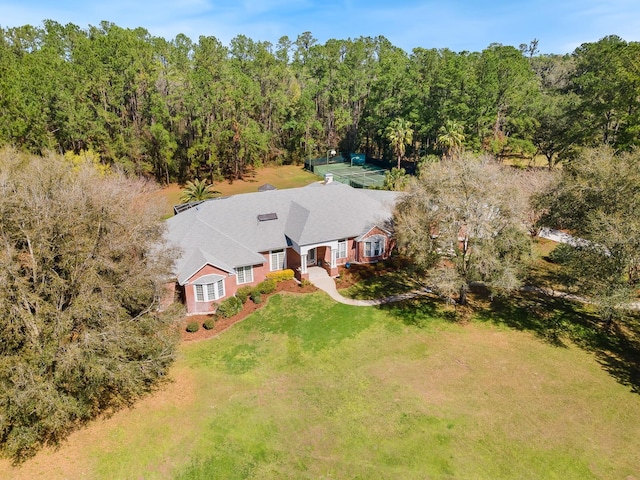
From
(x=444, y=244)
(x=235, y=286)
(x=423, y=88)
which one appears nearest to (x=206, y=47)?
(x=423, y=88)

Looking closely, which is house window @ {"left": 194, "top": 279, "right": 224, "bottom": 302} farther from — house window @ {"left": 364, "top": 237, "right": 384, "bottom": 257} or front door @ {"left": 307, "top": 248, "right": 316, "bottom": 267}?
house window @ {"left": 364, "top": 237, "right": 384, "bottom": 257}

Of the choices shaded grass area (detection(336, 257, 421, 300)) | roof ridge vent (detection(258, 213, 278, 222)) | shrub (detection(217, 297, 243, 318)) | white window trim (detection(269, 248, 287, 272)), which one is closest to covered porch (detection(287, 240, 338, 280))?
white window trim (detection(269, 248, 287, 272))

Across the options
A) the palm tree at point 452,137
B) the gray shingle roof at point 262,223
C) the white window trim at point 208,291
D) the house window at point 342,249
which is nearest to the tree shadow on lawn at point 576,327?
the house window at point 342,249

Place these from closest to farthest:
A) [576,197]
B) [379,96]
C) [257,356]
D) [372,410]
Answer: [372,410] < [257,356] < [576,197] < [379,96]

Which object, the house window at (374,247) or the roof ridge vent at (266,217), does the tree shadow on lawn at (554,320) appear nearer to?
the house window at (374,247)

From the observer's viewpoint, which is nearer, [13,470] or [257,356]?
[13,470]

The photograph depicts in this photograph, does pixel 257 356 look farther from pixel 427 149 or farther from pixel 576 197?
pixel 427 149
